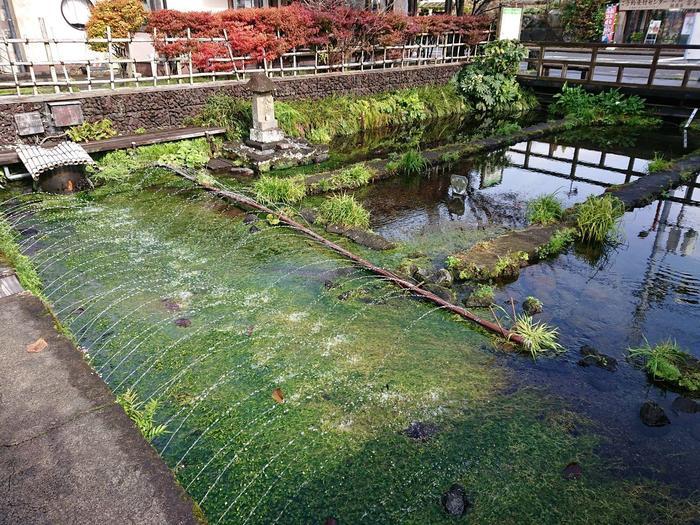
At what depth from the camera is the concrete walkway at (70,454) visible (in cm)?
279

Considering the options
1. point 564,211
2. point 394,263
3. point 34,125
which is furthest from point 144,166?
point 564,211

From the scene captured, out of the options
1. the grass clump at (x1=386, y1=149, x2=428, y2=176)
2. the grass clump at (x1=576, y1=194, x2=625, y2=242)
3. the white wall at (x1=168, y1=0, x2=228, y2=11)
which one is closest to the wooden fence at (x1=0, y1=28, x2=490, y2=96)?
the white wall at (x1=168, y1=0, x2=228, y2=11)

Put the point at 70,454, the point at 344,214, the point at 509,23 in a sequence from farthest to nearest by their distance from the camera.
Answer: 1. the point at 509,23
2. the point at 344,214
3. the point at 70,454

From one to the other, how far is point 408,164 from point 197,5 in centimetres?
1057

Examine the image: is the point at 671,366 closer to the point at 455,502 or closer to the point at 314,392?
the point at 455,502

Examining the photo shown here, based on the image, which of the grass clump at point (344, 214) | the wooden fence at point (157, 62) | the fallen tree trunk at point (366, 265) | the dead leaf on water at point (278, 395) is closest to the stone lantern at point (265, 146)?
the fallen tree trunk at point (366, 265)

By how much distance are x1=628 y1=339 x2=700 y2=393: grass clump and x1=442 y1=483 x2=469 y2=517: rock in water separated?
8.46 ft

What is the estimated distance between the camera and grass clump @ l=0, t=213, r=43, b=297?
6145mm

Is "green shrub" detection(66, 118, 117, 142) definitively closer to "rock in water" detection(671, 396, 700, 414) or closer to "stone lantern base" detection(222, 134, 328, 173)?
"stone lantern base" detection(222, 134, 328, 173)

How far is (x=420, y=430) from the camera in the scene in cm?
434

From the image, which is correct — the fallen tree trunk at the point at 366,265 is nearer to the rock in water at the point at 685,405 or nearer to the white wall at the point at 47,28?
the rock in water at the point at 685,405

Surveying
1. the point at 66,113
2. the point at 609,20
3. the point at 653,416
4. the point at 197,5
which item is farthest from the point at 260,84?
the point at 609,20

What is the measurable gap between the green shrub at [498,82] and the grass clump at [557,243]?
12.8 metres

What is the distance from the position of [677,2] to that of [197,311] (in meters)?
18.1
